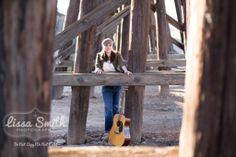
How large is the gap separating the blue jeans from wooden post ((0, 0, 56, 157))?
4704 mm

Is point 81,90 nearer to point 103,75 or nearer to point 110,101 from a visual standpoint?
point 103,75

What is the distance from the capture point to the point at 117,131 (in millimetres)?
6590

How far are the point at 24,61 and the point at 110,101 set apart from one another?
497 centimetres

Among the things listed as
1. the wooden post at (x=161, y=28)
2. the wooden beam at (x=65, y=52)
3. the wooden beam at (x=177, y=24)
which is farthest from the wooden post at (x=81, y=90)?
the wooden beam at (x=65, y=52)

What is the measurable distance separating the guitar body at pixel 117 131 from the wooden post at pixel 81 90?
0.37 metres

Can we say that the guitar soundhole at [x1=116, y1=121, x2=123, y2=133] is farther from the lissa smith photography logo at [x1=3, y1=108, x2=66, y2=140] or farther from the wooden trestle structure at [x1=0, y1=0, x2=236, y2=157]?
the lissa smith photography logo at [x1=3, y1=108, x2=66, y2=140]

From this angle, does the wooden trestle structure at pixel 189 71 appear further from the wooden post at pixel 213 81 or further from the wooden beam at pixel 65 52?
the wooden beam at pixel 65 52

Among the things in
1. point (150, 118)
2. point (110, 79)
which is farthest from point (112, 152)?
point (150, 118)

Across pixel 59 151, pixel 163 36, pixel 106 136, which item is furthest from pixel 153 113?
pixel 59 151

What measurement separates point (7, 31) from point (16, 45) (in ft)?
0.20

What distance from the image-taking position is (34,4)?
74.6 inches

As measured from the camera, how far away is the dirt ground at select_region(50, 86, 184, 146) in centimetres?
689

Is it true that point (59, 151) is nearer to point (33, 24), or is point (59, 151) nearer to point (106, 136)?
point (33, 24)

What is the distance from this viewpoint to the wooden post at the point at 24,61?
6.19 feet
